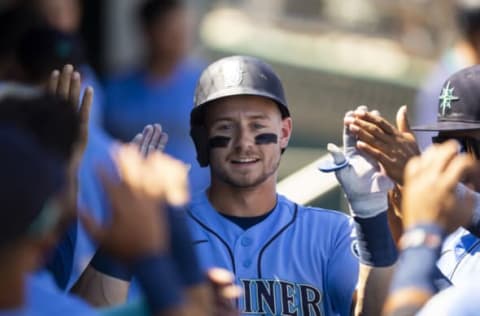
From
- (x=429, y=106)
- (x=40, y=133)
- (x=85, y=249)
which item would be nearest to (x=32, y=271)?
(x=40, y=133)

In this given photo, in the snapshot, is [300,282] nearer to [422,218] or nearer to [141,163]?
[422,218]

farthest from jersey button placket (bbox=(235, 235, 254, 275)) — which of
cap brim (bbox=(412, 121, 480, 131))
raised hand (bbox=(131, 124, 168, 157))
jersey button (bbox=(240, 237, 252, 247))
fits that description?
cap brim (bbox=(412, 121, 480, 131))

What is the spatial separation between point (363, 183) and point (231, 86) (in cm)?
58

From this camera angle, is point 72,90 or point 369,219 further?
point 369,219

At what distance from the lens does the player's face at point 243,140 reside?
15.6 ft

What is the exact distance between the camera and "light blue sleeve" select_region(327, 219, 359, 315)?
15.2ft

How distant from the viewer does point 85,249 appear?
4.66m

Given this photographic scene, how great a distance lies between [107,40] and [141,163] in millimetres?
10178

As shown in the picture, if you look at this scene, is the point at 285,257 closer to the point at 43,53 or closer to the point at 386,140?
the point at 386,140

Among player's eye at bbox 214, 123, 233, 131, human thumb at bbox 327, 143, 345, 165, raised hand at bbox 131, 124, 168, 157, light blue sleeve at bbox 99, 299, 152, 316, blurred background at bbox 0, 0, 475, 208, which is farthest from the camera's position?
blurred background at bbox 0, 0, 475, 208

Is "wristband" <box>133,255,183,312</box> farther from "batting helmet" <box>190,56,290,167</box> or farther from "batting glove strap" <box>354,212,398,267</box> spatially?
"batting helmet" <box>190,56,290,167</box>

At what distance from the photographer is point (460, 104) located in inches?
191

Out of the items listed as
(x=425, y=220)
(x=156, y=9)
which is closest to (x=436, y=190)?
(x=425, y=220)

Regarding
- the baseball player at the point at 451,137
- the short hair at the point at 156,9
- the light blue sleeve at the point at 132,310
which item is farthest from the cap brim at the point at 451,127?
the short hair at the point at 156,9
